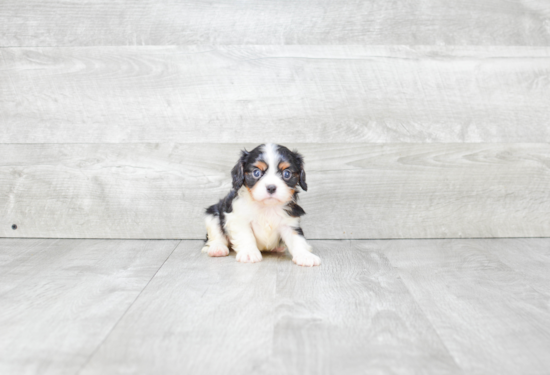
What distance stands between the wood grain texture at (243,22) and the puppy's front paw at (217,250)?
1.13 metres

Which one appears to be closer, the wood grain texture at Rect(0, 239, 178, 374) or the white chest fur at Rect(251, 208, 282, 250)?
the wood grain texture at Rect(0, 239, 178, 374)

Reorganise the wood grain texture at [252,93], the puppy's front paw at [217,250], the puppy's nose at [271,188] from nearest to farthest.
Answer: the puppy's nose at [271,188]
the puppy's front paw at [217,250]
the wood grain texture at [252,93]

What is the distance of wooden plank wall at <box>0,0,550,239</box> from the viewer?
108 inches

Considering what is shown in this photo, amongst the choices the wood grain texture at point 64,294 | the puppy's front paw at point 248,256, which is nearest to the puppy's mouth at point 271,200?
the puppy's front paw at point 248,256

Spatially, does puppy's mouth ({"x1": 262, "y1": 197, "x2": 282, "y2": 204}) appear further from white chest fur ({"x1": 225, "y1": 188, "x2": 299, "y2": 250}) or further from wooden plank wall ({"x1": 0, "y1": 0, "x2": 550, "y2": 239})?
wooden plank wall ({"x1": 0, "y1": 0, "x2": 550, "y2": 239})

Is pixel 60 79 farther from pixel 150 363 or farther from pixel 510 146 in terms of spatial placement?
pixel 510 146

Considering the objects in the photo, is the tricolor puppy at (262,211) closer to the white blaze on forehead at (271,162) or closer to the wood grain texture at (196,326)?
the white blaze on forehead at (271,162)

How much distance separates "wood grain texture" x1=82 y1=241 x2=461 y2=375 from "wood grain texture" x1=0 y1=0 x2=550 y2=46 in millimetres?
1335

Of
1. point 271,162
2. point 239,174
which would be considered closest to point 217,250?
point 239,174

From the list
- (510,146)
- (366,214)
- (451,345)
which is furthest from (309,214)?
(451,345)

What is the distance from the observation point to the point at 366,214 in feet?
9.35

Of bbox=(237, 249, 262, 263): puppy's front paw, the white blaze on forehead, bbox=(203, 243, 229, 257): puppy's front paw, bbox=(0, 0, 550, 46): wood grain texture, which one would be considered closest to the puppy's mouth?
the white blaze on forehead

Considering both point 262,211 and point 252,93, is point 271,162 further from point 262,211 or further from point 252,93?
point 252,93

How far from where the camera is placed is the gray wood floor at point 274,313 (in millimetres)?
1276
